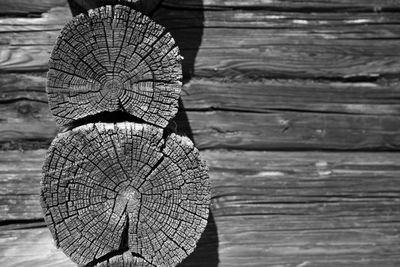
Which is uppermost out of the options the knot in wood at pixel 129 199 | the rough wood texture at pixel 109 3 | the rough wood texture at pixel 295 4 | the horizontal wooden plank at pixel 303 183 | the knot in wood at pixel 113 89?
the rough wood texture at pixel 109 3

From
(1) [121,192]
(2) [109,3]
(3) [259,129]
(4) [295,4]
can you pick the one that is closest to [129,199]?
(1) [121,192]

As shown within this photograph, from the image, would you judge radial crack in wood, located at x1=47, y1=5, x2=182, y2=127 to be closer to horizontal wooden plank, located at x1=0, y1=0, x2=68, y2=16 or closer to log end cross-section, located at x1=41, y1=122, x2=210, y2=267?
log end cross-section, located at x1=41, y1=122, x2=210, y2=267

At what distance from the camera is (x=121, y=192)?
153 centimetres

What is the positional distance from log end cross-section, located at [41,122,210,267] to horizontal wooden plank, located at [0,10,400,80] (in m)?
0.59

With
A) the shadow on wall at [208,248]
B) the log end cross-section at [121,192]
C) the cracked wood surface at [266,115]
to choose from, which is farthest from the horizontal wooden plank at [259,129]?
the log end cross-section at [121,192]

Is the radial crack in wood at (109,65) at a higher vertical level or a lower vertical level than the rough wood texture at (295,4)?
lower

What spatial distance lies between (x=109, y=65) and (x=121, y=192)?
358mm

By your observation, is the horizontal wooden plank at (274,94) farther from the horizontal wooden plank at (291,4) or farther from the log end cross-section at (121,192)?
the log end cross-section at (121,192)

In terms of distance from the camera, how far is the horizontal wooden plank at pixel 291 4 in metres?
2.03

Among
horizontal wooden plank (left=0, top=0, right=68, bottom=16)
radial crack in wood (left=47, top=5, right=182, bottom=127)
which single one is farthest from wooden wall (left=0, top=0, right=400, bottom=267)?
radial crack in wood (left=47, top=5, right=182, bottom=127)

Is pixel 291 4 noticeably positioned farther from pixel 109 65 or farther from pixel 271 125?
pixel 109 65

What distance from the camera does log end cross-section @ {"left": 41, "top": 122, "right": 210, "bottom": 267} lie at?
1.51m

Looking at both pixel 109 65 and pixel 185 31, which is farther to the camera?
pixel 185 31

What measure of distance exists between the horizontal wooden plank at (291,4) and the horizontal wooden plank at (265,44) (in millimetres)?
28
